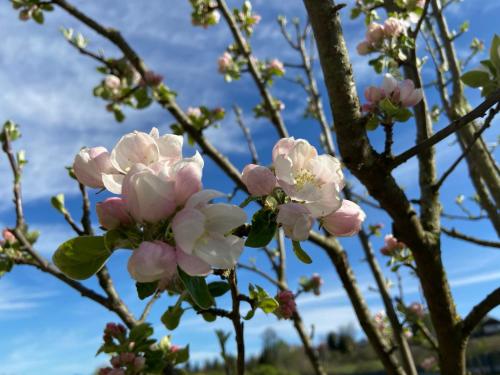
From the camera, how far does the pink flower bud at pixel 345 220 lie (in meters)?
0.89

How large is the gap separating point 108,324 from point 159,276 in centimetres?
131

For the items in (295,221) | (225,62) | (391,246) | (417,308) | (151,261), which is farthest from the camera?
(225,62)

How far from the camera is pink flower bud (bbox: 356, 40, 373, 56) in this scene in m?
2.22

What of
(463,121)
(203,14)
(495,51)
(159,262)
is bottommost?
(159,262)

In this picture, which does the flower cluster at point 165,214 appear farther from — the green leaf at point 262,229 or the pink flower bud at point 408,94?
the pink flower bud at point 408,94

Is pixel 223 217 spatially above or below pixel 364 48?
below

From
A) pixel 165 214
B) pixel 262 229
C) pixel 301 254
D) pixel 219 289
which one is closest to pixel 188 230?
pixel 165 214

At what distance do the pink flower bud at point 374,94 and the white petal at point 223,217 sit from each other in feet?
3.04

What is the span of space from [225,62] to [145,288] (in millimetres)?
3908

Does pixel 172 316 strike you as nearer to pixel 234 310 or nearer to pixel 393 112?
pixel 234 310

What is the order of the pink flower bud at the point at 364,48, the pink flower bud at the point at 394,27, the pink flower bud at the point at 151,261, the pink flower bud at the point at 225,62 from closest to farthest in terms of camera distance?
the pink flower bud at the point at 151,261 < the pink flower bud at the point at 394,27 < the pink flower bud at the point at 364,48 < the pink flower bud at the point at 225,62

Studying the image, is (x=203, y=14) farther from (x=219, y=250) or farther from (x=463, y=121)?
(x=219, y=250)

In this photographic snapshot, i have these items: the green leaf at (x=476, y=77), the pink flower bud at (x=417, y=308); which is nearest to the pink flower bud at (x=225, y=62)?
the pink flower bud at (x=417, y=308)

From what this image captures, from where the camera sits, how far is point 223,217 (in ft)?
2.52
